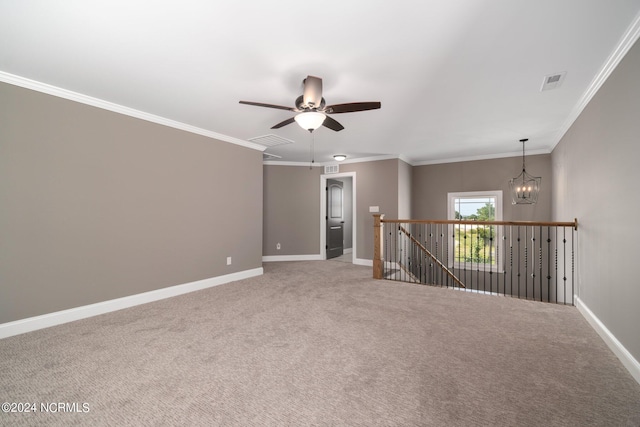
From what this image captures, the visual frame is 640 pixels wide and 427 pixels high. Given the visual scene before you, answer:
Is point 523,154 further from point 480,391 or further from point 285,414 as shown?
point 285,414

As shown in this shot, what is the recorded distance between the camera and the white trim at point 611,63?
194 centimetres

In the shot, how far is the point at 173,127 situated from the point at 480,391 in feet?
14.7

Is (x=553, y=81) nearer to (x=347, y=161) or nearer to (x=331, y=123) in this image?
(x=331, y=123)

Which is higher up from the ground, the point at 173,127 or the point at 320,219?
the point at 173,127

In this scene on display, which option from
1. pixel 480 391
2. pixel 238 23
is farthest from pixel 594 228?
pixel 238 23

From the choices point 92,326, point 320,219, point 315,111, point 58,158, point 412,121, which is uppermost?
point 412,121

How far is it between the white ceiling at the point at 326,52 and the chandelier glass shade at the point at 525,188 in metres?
2.21

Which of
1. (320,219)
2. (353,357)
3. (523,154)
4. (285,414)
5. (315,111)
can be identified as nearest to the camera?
(285,414)

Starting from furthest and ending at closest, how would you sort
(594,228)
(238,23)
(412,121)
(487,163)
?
(487,163) < (412,121) < (594,228) < (238,23)

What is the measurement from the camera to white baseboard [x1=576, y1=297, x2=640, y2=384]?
194 centimetres

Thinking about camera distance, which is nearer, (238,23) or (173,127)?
(238,23)

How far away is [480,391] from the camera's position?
1779mm

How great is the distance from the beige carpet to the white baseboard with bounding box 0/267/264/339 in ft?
0.40

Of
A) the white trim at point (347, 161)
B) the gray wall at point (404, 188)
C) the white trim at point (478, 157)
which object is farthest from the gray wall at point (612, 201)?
the white trim at point (347, 161)
